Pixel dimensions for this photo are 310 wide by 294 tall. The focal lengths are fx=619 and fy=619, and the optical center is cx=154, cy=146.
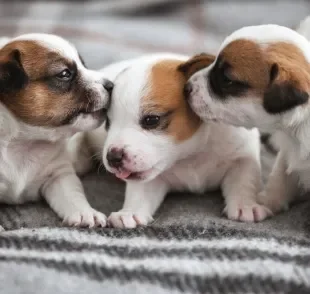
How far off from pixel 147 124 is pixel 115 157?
163 mm

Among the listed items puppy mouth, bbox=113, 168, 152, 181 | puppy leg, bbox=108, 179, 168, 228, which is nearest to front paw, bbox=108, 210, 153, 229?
puppy leg, bbox=108, 179, 168, 228

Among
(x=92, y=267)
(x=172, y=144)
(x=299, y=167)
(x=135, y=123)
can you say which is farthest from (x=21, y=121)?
(x=299, y=167)

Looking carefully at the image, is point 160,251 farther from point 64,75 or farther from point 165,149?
point 64,75

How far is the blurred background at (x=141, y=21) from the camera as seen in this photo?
3.33 metres

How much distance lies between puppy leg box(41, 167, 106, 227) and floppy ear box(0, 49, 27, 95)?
15.4 inches

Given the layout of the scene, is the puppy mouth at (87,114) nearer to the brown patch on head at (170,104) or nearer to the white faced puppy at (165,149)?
the white faced puppy at (165,149)

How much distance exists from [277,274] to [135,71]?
2.79 ft

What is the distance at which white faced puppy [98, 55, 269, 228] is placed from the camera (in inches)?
78.4

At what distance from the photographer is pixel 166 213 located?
2172mm

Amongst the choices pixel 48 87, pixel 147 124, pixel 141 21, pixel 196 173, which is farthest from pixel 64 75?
pixel 141 21

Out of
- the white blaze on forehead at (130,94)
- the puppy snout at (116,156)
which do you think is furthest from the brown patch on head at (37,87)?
the puppy snout at (116,156)

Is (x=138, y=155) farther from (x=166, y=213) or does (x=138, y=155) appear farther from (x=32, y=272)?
(x=32, y=272)

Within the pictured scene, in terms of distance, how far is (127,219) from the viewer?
2.00 m

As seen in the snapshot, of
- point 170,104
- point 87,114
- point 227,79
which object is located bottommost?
point 87,114
